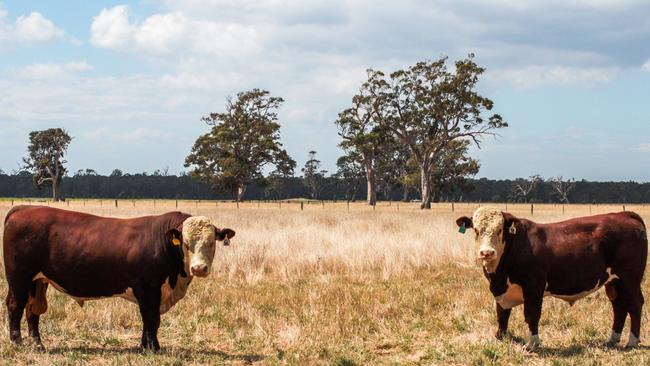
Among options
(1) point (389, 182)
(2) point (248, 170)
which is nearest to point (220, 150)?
(2) point (248, 170)

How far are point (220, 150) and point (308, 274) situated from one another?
6245cm

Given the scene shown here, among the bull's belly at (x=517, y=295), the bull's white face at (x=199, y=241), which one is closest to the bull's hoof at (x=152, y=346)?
the bull's white face at (x=199, y=241)

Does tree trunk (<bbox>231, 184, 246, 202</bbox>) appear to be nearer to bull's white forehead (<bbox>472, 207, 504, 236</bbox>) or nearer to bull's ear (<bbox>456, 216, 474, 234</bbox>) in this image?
bull's ear (<bbox>456, 216, 474, 234</bbox>)

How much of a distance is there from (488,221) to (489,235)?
0.50ft

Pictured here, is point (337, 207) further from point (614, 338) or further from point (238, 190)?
point (614, 338)

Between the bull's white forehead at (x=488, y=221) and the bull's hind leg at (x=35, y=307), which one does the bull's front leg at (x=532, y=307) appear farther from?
the bull's hind leg at (x=35, y=307)

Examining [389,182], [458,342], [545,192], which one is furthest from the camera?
[545,192]

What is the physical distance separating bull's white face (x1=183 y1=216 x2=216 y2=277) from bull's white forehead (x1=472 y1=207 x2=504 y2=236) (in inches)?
110

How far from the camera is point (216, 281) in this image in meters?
12.3

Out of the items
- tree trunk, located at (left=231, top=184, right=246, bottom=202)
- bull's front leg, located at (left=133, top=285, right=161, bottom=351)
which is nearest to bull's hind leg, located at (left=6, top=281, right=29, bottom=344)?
bull's front leg, located at (left=133, top=285, right=161, bottom=351)

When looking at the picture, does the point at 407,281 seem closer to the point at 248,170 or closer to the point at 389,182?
the point at 248,170

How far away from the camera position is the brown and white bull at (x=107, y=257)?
6773mm

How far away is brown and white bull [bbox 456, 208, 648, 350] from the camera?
7.01 meters

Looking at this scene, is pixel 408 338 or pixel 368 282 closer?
pixel 408 338
